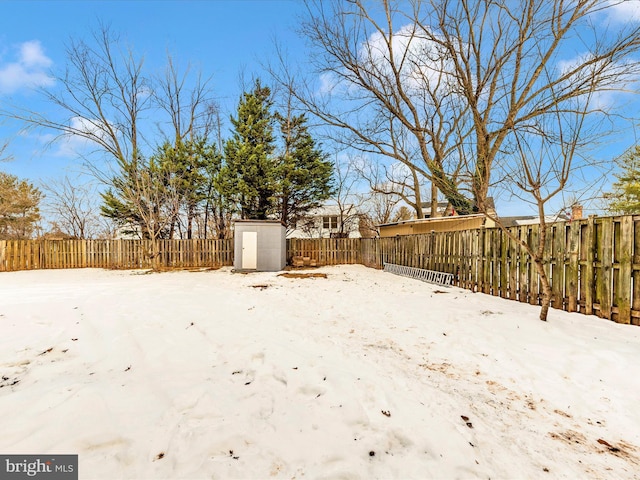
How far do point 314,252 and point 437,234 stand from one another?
26.7 feet

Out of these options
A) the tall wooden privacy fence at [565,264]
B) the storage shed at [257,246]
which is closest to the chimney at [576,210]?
the tall wooden privacy fence at [565,264]

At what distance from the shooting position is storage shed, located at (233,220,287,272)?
458 inches

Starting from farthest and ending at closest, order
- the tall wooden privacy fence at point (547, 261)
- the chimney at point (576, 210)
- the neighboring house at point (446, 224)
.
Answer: the neighboring house at point (446, 224) < the tall wooden privacy fence at point (547, 261) < the chimney at point (576, 210)

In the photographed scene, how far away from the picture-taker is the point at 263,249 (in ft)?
38.8

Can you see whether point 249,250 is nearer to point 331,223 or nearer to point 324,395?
point 324,395

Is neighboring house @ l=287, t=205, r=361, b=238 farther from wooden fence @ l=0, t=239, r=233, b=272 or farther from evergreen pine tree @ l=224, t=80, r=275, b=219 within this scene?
wooden fence @ l=0, t=239, r=233, b=272

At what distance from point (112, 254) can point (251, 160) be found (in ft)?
28.3

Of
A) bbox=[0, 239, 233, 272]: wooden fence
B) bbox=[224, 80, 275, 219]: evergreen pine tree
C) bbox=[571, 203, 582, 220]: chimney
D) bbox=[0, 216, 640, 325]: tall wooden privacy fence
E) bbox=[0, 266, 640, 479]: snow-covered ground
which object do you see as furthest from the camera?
bbox=[224, 80, 275, 219]: evergreen pine tree

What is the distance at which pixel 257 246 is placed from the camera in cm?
1175

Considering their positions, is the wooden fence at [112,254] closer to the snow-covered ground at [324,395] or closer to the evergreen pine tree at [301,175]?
the evergreen pine tree at [301,175]

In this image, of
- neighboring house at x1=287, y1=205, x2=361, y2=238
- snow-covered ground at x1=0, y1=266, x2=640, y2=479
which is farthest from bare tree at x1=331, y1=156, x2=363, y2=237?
snow-covered ground at x1=0, y1=266, x2=640, y2=479

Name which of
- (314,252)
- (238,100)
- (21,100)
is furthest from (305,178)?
(21,100)

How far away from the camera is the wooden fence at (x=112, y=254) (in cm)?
1311

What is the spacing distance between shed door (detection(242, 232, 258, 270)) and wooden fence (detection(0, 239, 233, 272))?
3310 mm
